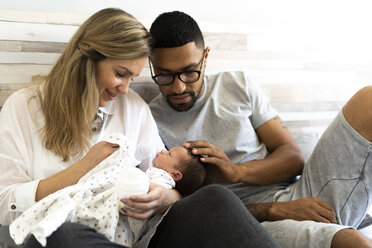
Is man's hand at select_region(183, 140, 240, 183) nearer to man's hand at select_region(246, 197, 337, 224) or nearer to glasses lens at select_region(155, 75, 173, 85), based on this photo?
man's hand at select_region(246, 197, 337, 224)

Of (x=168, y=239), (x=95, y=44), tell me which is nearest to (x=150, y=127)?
(x=95, y=44)

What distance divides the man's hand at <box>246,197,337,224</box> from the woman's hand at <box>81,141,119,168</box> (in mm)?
719

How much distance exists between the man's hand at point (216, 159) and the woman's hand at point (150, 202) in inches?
11.5

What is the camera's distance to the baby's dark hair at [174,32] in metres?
1.90

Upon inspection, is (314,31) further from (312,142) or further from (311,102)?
(312,142)

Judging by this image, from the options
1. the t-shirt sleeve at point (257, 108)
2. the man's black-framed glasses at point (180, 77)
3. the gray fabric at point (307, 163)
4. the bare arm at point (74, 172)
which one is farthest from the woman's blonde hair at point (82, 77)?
the t-shirt sleeve at point (257, 108)

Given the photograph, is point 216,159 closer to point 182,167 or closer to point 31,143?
point 182,167

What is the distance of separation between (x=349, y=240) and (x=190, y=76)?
989mm

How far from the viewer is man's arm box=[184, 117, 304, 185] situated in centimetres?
188

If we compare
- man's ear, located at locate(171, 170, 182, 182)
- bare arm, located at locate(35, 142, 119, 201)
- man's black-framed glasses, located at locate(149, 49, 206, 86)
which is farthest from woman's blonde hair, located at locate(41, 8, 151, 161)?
man's ear, located at locate(171, 170, 182, 182)

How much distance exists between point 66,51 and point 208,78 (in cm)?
80

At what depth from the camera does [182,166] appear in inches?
71.1

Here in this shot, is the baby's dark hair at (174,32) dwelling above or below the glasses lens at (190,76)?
above

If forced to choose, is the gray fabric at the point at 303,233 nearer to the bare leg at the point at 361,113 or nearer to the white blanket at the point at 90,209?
the bare leg at the point at 361,113
